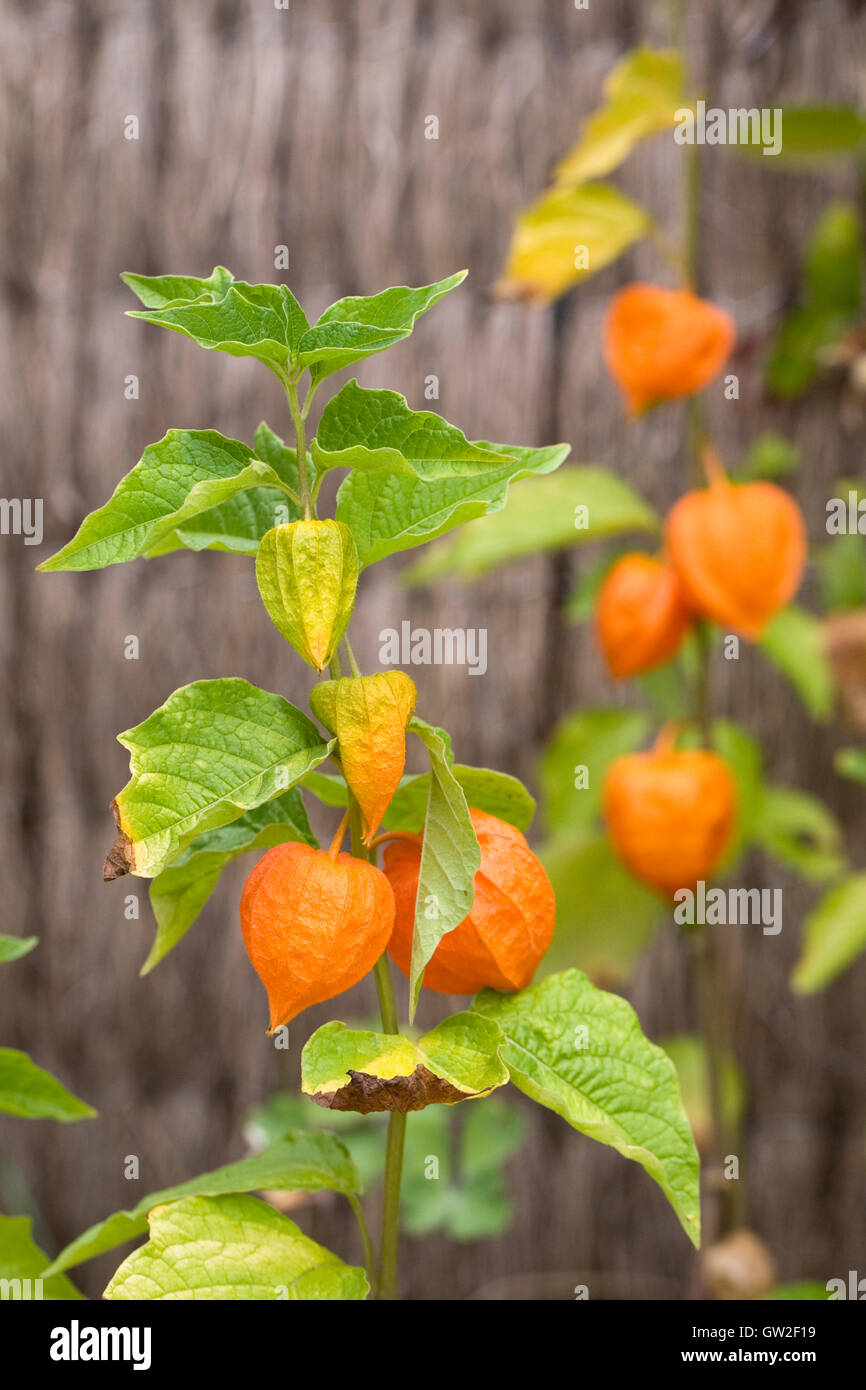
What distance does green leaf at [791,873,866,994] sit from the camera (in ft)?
2.75

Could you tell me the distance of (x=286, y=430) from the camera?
1116 millimetres

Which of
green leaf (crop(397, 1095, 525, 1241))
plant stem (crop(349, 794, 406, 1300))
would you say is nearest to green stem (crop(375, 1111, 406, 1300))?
plant stem (crop(349, 794, 406, 1300))

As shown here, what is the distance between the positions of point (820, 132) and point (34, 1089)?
0.94 m

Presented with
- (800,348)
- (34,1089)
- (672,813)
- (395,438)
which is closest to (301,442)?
(395,438)

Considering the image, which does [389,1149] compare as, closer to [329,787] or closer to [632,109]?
[329,787]

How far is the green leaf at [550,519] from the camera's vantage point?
82cm

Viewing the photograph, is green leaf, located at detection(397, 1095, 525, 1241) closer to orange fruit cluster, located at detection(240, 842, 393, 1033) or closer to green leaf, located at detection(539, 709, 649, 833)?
green leaf, located at detection(539, 709, 649, 833)

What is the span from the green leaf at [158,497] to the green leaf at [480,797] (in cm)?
10

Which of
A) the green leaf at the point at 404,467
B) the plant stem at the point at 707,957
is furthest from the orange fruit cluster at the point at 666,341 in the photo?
the green leaf at the point at 404,467

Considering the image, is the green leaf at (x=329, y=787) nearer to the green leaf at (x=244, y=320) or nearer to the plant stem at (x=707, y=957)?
the green leaf at (x=244, y=320)

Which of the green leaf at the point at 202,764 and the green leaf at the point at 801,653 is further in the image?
the green leaf at the point at 801,653

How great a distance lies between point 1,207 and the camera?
1122mm

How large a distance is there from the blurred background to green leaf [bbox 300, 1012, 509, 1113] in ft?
2.65
